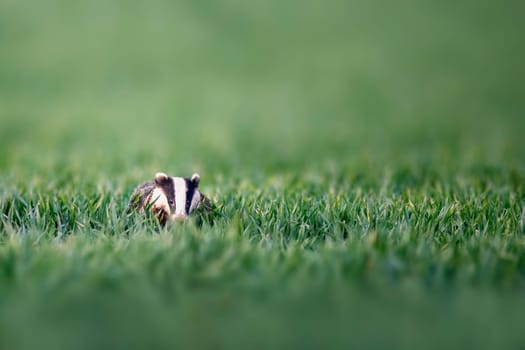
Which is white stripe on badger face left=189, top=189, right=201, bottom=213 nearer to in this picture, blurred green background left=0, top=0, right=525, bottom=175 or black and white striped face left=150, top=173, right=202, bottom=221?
black and white striped face left=150, top=173, right=202, bottom=221

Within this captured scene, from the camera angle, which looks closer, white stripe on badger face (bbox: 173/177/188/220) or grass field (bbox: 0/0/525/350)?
grass field (bbox: 0/0/525/350)

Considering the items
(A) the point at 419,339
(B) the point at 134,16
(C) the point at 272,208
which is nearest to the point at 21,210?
(C) the point at 272,208

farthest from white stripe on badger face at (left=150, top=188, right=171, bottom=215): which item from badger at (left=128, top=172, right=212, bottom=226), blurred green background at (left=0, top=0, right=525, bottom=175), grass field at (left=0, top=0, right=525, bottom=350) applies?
blurred green background at (left=0, top=0, right=525, bottom=175)

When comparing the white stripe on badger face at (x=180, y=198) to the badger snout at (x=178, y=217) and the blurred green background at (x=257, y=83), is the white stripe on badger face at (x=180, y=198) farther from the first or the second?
the blurred green background at (x=257, y=83)

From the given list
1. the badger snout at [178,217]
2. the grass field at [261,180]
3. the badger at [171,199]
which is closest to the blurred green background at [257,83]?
the grass field at [261,180]

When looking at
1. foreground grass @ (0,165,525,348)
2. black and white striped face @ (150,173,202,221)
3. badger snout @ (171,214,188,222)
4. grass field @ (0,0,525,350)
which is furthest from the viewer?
black and white striped face @ (150,173,202,221)

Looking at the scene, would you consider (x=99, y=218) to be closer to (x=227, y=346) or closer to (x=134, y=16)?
(x=227, y=346)
